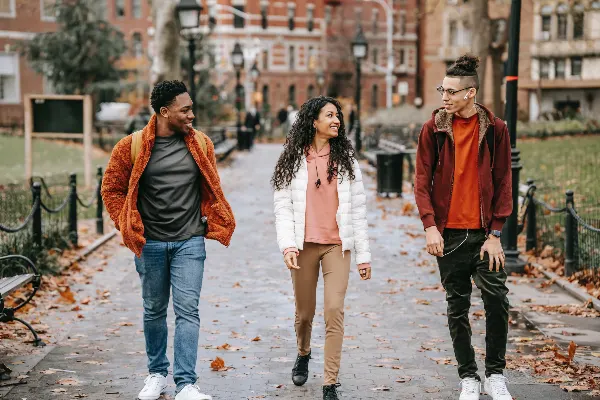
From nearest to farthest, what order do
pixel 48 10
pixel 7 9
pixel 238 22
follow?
pixel 48 10 < pixel 7 9 < pixel 238 22

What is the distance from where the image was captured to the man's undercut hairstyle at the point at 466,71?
6.05 metres

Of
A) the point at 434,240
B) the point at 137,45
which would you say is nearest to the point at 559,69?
the point at 137,45

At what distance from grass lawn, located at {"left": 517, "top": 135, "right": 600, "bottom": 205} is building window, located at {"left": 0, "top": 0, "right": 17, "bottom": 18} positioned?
23185 mm

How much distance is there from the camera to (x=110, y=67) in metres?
42.5

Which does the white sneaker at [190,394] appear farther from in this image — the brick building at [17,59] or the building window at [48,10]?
the brick building at [17,59]

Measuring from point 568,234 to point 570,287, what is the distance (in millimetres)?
711

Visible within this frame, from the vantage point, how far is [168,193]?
614 cm

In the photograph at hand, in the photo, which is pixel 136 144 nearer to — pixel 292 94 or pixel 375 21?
pixel 292 94

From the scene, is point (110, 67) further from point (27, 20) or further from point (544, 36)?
point (544, 36)

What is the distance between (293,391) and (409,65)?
334ft

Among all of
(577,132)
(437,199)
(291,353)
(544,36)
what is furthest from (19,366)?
(544,36)

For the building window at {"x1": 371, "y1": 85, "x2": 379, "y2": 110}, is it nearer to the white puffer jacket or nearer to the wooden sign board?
the wooden sign board

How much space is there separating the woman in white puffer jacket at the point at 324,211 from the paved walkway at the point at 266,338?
71cm

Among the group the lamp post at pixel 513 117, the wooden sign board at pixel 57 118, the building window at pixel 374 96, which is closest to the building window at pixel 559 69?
the building window at pixel 374 96
